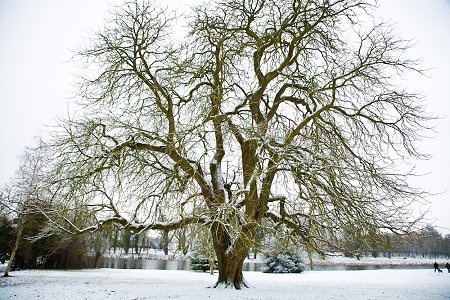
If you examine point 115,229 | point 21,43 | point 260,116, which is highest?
point 21,43

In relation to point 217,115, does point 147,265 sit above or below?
below

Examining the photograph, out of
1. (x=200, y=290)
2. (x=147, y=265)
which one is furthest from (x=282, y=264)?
(x=147, y=265)

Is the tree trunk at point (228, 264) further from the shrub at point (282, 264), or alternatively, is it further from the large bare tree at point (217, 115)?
the shrub at point (282, 264)

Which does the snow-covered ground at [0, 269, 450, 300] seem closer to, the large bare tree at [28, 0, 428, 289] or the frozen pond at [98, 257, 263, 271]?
the large bare tree at [28, 0, 428, 289]

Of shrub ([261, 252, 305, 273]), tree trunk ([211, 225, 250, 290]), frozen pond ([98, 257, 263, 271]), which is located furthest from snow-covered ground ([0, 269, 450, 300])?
frozen pond ([98, 257, 263, 271])

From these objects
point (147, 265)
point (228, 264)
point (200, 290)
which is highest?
point (228, 264)

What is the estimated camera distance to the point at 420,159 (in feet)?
31.4


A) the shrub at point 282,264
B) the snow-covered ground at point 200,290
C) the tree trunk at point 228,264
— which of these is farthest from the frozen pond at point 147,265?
the tree trunk at point 228,264

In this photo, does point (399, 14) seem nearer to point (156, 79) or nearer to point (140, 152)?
point (156, 79)

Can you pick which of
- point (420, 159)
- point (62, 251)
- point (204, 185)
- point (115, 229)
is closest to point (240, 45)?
point (204, 185)

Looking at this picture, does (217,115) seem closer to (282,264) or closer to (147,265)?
(282,264)

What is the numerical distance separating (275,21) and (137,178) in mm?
6897

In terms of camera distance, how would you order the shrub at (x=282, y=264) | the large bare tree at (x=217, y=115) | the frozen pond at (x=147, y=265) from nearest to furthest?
the large bare tree at (x=217, y=115) < the shrub at (x=282, y=264) < the frozen pond at (x=147, y=265)

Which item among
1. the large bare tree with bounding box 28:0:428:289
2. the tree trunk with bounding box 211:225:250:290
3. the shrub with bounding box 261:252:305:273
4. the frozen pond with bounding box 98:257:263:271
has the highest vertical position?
the large bare tree with bounding box 28:0:428:289
